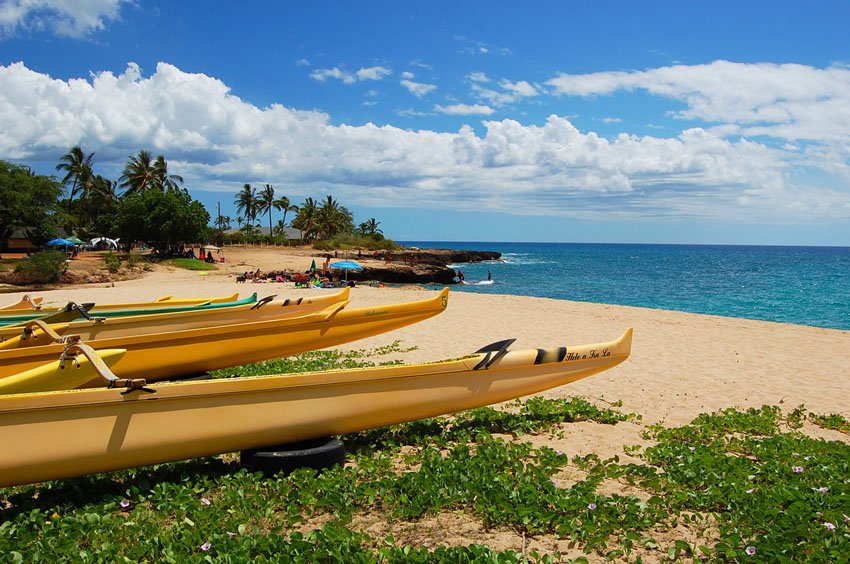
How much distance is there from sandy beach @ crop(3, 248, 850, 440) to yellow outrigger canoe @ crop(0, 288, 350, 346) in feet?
7.36

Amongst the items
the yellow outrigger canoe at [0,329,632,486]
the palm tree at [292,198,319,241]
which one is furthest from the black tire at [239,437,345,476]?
the palm tree at [292,198,319,241]

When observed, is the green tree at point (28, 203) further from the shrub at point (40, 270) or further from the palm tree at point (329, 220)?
the palm tree at point (329, 220)

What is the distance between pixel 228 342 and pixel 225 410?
297cm

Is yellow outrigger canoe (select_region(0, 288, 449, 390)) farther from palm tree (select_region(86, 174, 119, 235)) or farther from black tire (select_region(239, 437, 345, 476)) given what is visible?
palm tree (select_region(86, 174, 119, 235))

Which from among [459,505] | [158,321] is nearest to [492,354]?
[459,505]

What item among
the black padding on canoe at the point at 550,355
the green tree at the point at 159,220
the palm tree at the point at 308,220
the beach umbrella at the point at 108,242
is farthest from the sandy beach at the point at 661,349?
the palm tree at the point at 308,220

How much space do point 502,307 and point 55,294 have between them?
1661 cm

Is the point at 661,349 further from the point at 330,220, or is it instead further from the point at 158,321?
the point at 330,220

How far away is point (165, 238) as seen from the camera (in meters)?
42.2

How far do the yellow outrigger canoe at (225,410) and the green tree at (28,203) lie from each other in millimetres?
42803

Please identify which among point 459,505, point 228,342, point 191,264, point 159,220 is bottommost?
point 191,264

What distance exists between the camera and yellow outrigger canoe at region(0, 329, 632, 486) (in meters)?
3.57

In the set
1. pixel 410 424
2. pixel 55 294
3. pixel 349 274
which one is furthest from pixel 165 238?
pixel 410 424

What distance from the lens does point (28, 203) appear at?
39719 mm
